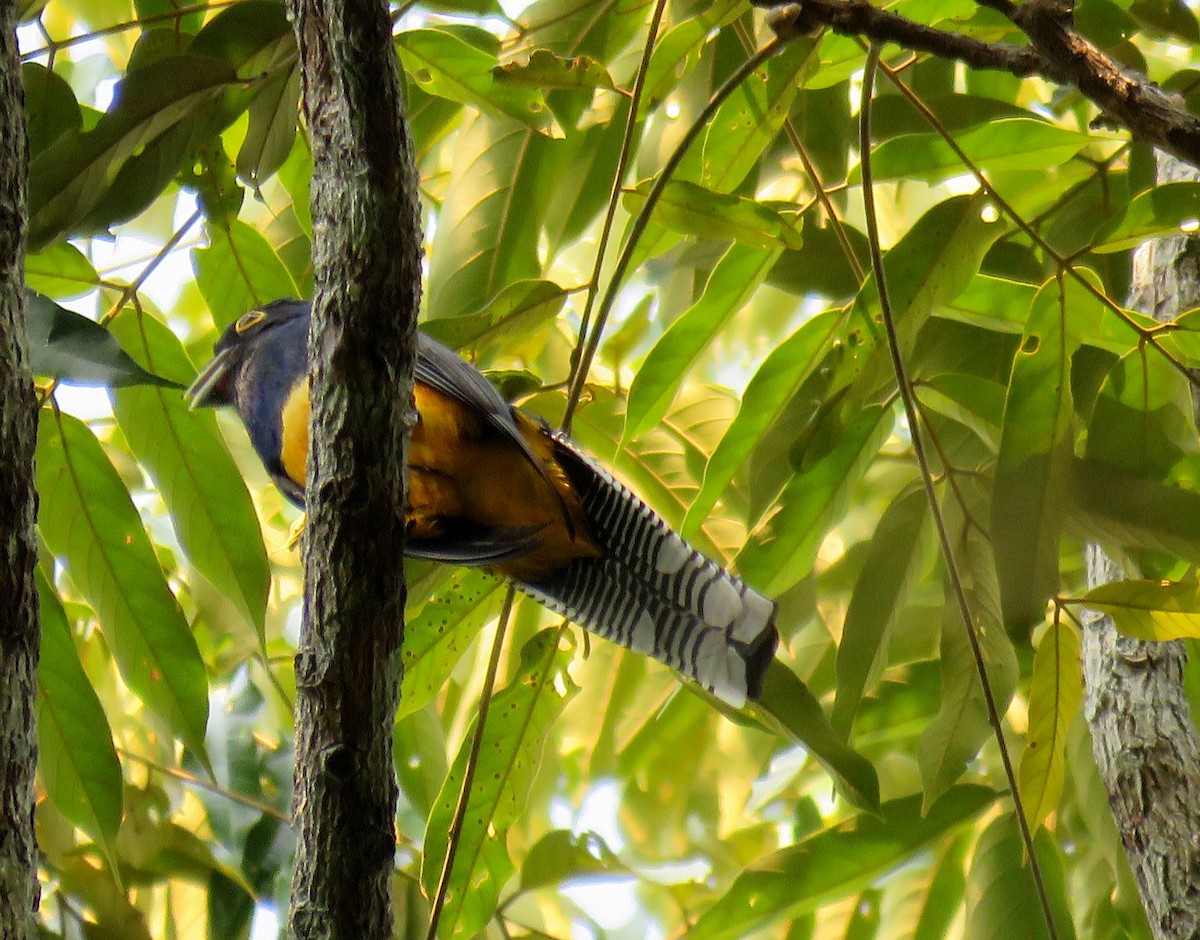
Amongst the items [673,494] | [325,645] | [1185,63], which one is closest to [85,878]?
[673,494]

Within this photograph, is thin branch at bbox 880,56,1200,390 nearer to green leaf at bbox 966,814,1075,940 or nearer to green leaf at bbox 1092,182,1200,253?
green leaf at bbox 1092,182,1200,253

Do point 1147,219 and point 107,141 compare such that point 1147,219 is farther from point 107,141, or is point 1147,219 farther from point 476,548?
point 107,141

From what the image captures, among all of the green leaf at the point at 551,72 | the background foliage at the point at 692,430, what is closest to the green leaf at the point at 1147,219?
the background foliage at the point at 692,430

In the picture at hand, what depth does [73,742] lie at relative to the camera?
85.6 inches

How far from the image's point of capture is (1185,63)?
3826 millimetres

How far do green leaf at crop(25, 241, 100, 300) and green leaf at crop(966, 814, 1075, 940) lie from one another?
1.98m

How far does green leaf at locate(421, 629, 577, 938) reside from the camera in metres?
2.30

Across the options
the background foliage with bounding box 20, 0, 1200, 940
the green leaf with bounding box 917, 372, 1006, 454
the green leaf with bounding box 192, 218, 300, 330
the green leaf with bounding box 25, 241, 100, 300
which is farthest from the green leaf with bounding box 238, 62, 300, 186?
the green leaf with bounding box 917, 372, 1006, 454

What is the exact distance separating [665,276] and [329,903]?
1.97m

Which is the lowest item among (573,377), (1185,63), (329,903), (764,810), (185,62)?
(329,903)

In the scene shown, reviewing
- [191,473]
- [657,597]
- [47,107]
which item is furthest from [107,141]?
[657,597]

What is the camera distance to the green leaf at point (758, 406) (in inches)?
91.4

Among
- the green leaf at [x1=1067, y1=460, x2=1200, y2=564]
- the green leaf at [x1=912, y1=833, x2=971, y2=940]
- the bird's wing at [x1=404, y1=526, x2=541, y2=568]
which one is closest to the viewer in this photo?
the green leaf at [x1=1067, y1=460, x2=1200, y2=564]

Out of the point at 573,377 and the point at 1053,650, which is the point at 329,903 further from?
the point at 1053,650
